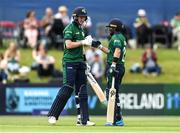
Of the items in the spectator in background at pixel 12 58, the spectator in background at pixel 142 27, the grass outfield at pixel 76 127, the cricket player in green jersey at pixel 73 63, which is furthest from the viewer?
the spectator in background at pixel 142 27

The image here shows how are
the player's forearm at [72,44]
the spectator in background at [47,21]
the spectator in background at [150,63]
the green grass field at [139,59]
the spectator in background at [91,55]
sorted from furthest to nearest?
1. the spectator in background at [47,21]
2. the green grass field at [139,59]
3. the spectator in background at [150,63]
4. the spectator in background at [91,55]
5. the player's forearm at [72,44]

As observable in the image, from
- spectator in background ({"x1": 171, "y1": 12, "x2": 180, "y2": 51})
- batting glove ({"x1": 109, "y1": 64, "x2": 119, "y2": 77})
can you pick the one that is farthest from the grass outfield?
spectator in background ({"x1": 171, "y1": 12, "x2": 180, "y2": 51})

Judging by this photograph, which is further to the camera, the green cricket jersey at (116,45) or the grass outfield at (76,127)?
the green cricket jersey at (116,45)

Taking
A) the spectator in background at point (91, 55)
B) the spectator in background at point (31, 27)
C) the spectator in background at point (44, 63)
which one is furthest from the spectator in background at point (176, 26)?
the spectator in background at point (31, 27)

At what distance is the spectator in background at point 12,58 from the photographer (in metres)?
29.0

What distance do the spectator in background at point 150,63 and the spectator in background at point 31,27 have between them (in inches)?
185

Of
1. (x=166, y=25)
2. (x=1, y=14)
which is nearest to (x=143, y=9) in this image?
(x=166, y=25)

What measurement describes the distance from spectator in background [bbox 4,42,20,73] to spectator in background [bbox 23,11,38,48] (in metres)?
2.10

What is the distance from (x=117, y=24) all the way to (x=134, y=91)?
934 centimetres

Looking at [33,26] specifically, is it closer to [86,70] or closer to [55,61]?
[55,61]

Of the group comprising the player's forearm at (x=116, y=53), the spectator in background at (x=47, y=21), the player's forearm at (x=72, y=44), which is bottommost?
the player's forearm at (x=116, y=53)

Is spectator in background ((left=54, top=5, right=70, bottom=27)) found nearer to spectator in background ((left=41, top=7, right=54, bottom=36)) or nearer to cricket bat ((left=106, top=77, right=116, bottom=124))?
spectator in background ((left=41, top=7, right=54, bottom=36))

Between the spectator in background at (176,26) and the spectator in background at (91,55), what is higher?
the spectator in background at (176,26)

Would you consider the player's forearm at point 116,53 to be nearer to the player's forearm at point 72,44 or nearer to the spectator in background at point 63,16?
the player's forearm at point 72,44
